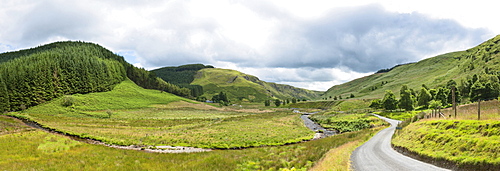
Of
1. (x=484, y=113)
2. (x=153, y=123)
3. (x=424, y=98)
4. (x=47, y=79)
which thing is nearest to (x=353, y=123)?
(x=484, y=113)

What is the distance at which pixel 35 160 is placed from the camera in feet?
78.2

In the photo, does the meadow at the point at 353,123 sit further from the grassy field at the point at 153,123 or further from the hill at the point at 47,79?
the hill at the point at 47,79

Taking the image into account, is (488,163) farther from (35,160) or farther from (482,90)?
(482,90)

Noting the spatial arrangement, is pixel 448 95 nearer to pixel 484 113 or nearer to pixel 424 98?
pixel 424 98

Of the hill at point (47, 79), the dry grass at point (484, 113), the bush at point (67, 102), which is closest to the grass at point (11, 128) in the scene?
the hill at point (47, 79)

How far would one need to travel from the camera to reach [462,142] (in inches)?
704

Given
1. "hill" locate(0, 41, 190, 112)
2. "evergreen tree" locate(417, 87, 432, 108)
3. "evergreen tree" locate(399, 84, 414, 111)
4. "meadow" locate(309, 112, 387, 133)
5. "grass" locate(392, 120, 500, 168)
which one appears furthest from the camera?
"hill" locate(0, 41, 190, 112)

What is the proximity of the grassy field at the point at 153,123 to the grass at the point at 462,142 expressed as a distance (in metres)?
24.5

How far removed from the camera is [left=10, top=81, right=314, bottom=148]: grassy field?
4816 cm

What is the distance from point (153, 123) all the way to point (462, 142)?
81042 millimetres

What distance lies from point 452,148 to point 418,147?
503 centimetres

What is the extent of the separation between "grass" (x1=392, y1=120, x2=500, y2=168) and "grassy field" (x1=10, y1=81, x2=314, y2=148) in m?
24.5

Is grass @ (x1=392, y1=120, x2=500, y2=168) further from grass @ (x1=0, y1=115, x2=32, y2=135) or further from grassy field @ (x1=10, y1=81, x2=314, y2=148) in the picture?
grass @ (x1=0, y1=115, x2=32, y2=135)

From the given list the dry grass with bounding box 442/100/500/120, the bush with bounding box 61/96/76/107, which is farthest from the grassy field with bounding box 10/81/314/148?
the dry grass with bounding box 442/100/500/120
